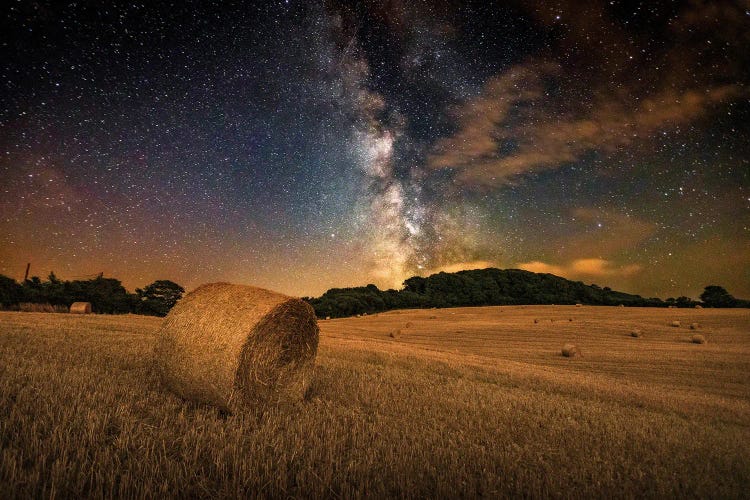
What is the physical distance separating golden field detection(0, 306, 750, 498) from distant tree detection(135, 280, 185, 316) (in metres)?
40.7

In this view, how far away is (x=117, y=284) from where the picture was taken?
168 feet

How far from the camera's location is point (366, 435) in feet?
17.1

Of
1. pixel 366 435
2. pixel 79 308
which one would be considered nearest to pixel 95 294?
pixel 79 308

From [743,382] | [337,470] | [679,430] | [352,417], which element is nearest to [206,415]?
[352,417]

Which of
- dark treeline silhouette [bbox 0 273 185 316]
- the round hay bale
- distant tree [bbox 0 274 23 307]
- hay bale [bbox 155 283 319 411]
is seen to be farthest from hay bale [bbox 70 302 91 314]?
the round hay bale

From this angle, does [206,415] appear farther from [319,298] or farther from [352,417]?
[319,298]

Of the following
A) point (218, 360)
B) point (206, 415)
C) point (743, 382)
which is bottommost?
point (743, 382)

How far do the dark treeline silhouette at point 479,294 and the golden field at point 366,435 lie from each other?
3736cm

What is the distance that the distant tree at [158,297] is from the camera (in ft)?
163

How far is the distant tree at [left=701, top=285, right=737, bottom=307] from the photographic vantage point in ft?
133

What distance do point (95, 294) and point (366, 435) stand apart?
53022 millimetres

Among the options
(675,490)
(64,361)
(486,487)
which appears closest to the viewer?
(486,487)

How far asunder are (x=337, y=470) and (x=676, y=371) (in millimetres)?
16369

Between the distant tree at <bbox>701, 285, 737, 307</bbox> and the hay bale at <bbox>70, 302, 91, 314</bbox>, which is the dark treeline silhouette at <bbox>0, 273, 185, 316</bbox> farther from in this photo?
the distant tree at <bbox>701, 285, 737, 307</bbox>
